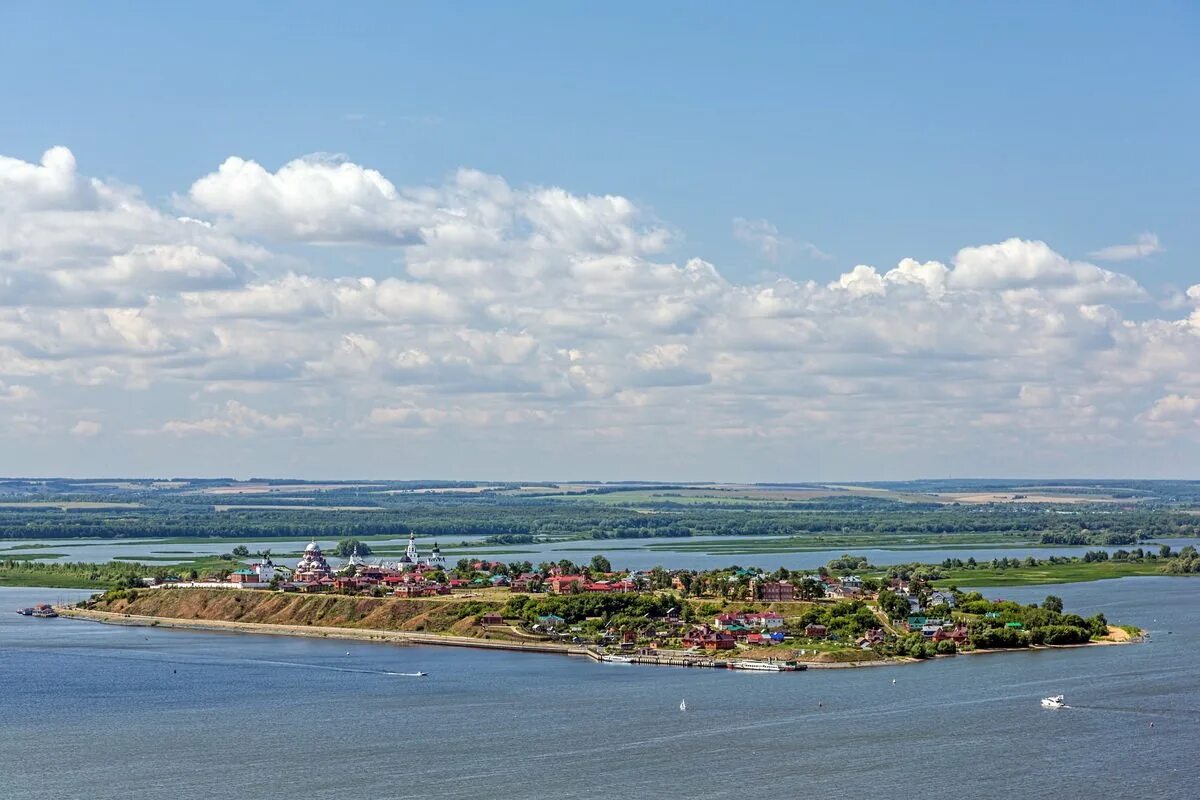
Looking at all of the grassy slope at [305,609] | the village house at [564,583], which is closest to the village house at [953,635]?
the grassy slope at [305,609]

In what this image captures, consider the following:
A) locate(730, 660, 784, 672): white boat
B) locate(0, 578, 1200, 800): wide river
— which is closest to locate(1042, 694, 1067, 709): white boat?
locate(0, 578, 1200, 800): wide river

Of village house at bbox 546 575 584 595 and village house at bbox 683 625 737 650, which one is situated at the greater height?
village house at bbox 546 575 584 595

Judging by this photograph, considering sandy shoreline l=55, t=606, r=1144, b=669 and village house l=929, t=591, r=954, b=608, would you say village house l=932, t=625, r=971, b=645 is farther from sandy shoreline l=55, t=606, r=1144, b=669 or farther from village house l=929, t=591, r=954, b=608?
village house l=929, t=591, r=954, b=608

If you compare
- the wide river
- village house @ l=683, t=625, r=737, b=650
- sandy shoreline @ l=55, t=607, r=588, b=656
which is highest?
village house @ l=683, t=625, r=737, b=650

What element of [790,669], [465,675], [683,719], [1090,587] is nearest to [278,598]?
[465,675]

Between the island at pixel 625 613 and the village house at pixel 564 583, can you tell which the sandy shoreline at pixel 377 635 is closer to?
the island at pixel 625 613

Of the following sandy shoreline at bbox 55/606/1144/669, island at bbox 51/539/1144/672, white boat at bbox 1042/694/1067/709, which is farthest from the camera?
island at bbox 51/539/1144/672

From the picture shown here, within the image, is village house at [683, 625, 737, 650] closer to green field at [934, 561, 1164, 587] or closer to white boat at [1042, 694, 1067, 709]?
white boat at [1042, 694, 1067, 709]

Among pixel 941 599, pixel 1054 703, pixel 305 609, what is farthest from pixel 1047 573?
pixel 1054 703

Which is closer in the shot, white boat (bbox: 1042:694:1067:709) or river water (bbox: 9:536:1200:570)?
white boat (bbox: 1042:694:1067:709)

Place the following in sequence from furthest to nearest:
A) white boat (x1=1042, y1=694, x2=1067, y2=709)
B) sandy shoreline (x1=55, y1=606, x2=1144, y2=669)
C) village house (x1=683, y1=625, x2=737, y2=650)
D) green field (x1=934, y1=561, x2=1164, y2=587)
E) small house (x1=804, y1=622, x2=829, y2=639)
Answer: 1. green field (x1=934, y1=561, x2=1164, y2=587)
2. small house (x1=804, y1=622, x2=829, y2=639)
3. village house (x1=683, y1=625, x2=737, y2=650)
4. sandy shoreline (x1=55, y1=606, x2=1144, y2=669)
5. white boat (x1=1042, y1=694, x2=1067, y2=709)
